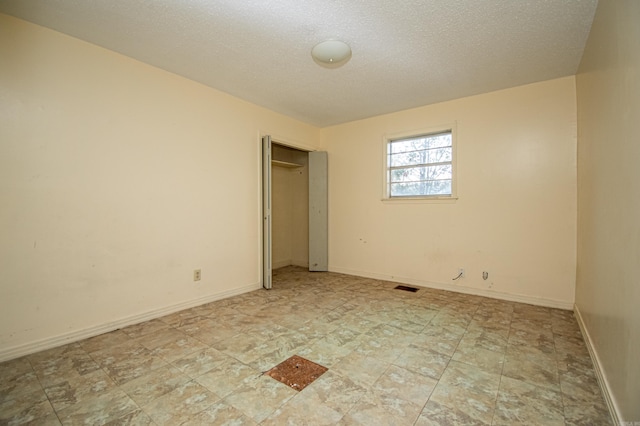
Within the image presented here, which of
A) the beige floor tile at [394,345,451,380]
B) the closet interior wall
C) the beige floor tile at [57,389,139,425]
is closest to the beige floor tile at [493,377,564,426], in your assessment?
the beige floor tile at [394,345,451,380]

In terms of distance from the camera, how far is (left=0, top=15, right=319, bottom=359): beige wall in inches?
78.9

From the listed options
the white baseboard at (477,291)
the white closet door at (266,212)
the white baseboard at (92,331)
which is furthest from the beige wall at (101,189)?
the white baseboard at (477,291)

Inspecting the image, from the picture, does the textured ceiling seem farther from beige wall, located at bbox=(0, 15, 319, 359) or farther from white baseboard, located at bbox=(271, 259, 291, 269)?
white baseboard, located at bbox=(271, 259, 291, 269)

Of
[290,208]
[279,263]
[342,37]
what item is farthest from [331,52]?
[279,263]

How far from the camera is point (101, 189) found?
2.38 meters

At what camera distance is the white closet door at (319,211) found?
15.5ft

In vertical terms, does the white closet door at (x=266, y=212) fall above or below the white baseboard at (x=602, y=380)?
above

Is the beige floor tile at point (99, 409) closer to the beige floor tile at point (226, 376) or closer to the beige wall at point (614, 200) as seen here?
the beige floor tile at point (226, 376)

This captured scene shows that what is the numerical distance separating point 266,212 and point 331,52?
2129mm

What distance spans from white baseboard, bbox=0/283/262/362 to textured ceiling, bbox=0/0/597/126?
2463 millimetres

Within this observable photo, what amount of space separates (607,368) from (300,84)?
136 inches

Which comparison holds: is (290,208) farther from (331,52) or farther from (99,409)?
(99,409)

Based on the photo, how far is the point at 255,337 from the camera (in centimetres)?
228

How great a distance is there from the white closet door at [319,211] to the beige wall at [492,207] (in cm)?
60
